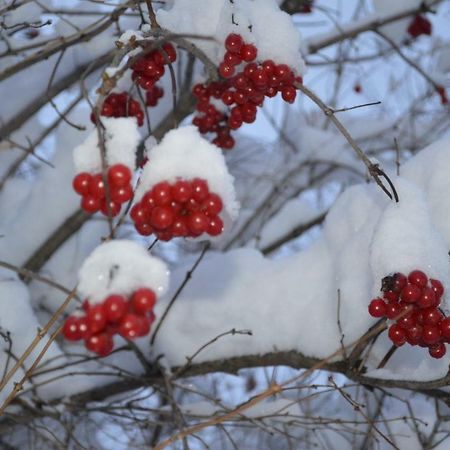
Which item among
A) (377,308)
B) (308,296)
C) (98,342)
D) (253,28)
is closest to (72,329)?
(98,342)

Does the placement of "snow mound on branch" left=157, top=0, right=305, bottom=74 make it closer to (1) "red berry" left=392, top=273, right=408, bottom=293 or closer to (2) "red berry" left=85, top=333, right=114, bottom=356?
(1) "red berry" left=392, top=273, right=408, bottom=293

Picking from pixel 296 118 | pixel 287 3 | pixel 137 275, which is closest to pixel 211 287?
pixel 137 275

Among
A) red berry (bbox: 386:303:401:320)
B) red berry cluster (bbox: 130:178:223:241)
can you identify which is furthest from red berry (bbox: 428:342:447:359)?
red berry cluster (bbox: 130:178:223:241)

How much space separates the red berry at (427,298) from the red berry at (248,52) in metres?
0.76

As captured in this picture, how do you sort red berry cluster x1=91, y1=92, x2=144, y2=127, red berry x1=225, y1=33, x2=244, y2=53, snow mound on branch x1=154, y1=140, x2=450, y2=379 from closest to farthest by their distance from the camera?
red berry x1=225, y1=33, x2=244, y2=53 < red berry cluster x1=91, y1=92, x2=144, y2=127 < snow mound on branch x1=154, y1=140, x2=450, y2=379

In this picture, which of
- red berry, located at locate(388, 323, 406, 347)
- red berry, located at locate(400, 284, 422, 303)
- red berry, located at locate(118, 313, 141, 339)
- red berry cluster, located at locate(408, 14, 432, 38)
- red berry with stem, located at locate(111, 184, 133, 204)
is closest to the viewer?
red berry, located at locate(118, 313, 141, 339)

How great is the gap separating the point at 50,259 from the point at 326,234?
1.56 meters

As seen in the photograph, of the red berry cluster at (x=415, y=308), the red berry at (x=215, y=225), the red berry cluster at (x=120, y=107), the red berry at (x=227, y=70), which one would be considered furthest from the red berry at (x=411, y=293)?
the red berry cluster at (x=120, y=107)

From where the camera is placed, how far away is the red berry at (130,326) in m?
0.99

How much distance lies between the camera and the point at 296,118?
5.55 meters

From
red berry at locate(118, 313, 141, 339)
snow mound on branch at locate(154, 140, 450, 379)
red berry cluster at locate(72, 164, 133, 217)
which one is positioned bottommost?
red berry at locate(118, 313, 141, 339)

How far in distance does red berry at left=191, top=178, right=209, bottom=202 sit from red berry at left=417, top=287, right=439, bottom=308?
62 cm

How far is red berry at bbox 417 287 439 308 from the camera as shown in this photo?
143cm

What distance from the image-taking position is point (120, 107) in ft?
6.02
